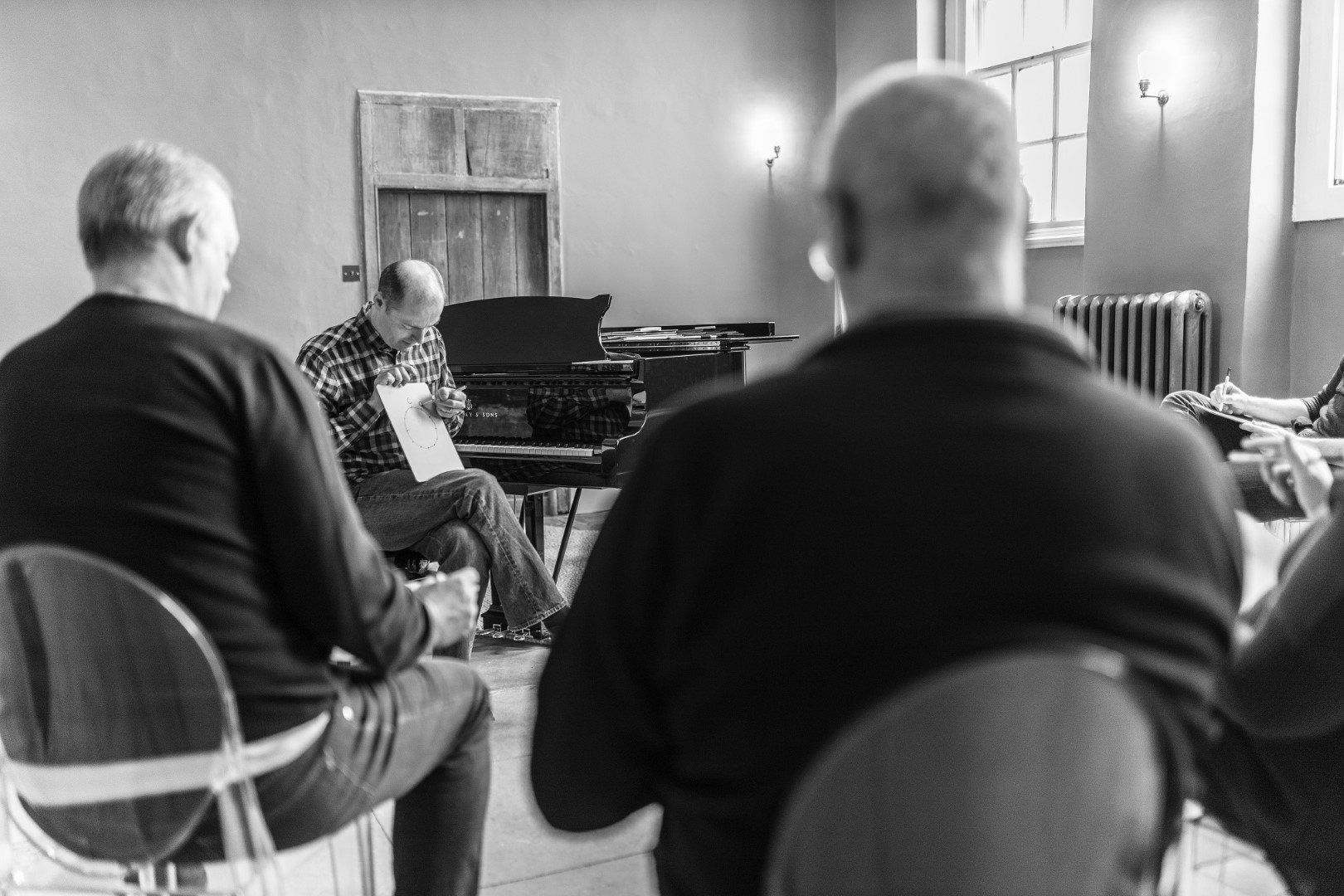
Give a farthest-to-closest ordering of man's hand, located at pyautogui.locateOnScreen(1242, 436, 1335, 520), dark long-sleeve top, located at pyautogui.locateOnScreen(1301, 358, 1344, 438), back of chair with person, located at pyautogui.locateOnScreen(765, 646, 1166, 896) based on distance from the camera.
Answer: dark long-sleeve top, located at pyautogui.locateOnScreen(1301, 358, 1344, 438) < man's hand, located at pyautogui.locateOnScreen(1242, 436, 1335, 520) < back of chair with person, located at pyautogui.locateOnScreen(765, 646, 1166, 896)

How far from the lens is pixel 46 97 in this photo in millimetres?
5629

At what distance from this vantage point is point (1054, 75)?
21.6 feet

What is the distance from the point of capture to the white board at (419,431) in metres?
3.19

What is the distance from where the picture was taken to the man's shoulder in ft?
11.0

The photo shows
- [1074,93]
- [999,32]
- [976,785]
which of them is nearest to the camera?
[976,785]

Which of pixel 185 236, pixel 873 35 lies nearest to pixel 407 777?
pixel 185 236

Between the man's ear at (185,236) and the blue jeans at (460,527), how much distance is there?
175 cm

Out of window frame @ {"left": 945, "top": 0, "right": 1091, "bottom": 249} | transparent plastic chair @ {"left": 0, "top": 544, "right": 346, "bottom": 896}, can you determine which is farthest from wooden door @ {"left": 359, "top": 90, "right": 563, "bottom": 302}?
transparent plastic chair @ {"left": 0, "top": 544, "right": 346, "bottom": 896}

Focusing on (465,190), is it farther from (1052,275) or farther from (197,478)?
(197,478)

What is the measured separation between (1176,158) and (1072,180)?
3.81 feet

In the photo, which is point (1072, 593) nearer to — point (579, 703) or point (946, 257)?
point (946, 257)

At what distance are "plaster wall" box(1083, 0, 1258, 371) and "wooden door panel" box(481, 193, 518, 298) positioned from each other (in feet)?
10.2

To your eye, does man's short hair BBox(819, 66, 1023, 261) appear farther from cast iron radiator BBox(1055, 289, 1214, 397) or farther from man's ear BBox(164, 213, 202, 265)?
cast iron radiator BBox(1055, 289, 1214, 397)

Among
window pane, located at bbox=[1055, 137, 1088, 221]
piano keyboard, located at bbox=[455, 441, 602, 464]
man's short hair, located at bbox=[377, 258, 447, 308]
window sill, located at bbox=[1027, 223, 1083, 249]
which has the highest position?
window pane, located at bbox=[1055, 137, 1088, 221]
